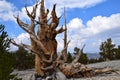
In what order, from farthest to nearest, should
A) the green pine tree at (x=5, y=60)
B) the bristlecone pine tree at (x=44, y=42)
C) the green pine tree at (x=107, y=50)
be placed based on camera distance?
the green pine tree at (x=107, y=50) → the bristlecone pine tree at (x=44, y=42) → the green pine tree at (x=5, y=60)

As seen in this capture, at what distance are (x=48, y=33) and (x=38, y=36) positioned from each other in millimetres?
620

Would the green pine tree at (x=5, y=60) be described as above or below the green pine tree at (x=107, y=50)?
below

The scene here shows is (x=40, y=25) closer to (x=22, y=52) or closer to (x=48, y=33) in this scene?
(x=48, y=33)

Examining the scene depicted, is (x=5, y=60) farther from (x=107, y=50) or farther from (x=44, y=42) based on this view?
(x=107, y=50)

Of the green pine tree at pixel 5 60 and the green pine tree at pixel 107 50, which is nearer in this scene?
the green pine tree at pixel 5 60

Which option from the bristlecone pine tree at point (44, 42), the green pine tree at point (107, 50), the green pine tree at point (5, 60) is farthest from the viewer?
the green pine tree at point (107, 50)

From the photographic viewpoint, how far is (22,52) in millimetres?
33812

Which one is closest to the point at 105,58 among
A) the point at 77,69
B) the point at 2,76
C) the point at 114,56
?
the point at 114,56

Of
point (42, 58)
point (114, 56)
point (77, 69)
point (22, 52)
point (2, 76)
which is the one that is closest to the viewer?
point (2, 76)

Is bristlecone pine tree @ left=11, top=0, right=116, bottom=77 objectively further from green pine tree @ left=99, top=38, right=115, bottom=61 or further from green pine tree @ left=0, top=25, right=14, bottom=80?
green pine tree @ left=99, top=38, right=115, bottom=61

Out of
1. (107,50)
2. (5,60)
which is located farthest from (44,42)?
(107,50)

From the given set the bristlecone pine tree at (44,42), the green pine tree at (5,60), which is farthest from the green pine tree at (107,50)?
the green pine tree at (5,60)

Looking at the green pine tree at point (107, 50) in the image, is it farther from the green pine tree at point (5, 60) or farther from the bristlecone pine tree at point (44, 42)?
the green pine tree at point (5, 60)

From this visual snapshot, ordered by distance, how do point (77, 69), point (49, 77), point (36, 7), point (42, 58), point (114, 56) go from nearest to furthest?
point (49, 77) < point (42, 58) < point (36, 7) < point (77, 69) < point (114, 56)
